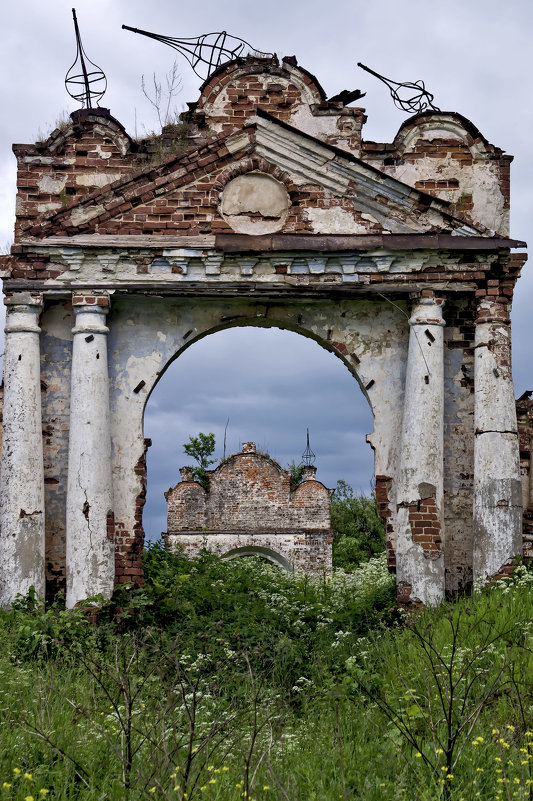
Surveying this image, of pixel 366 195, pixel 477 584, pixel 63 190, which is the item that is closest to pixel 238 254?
pixel 366 195

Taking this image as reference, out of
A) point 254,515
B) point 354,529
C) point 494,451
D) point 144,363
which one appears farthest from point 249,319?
point 354,529

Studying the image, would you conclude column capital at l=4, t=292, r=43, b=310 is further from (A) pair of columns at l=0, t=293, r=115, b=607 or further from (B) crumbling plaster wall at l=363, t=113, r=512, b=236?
(B) crumbling plaster wall at l=363, t=113, r=512, b=236

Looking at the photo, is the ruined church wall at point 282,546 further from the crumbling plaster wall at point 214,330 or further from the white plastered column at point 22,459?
the white plastered column at point 22,459

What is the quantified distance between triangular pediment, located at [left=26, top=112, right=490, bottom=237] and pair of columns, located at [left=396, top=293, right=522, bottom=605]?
104 centimetres

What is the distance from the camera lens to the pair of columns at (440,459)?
8.54 metres

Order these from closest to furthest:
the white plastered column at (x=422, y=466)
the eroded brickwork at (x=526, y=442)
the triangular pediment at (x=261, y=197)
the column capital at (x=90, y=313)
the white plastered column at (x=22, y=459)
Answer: the white plastered column at (x=22, y=459)
the white plastered column at (x=422, y=466)
the column capital at (x=90, y=313)
the triangular pediment at (x=261, y=197)
the eroded brickwork at (x=526, y=442)

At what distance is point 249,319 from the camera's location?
9.57 metres

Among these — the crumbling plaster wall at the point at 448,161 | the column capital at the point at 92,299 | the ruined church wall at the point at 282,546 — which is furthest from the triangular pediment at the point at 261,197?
the ruined church wall at the point at 282,546

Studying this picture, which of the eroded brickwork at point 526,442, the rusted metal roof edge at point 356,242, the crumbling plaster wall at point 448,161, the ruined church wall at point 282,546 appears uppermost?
the crumbling plaster wall at point 448,161

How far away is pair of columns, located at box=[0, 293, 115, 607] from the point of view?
846 centimetres

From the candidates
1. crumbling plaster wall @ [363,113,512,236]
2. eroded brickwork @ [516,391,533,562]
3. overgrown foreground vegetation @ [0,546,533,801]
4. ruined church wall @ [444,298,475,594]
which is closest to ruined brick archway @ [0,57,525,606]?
ruined church wall @ [444,298,475,594]

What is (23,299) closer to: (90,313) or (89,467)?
(90,313)

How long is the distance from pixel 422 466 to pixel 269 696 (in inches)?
124

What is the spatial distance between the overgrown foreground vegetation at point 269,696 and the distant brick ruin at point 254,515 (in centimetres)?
941
